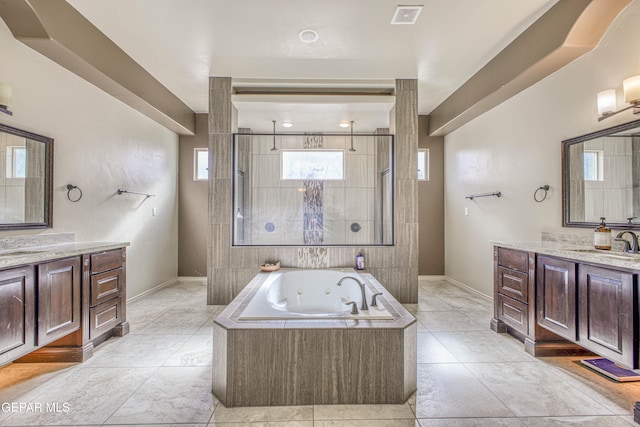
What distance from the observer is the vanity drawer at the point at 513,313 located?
8.16 feet

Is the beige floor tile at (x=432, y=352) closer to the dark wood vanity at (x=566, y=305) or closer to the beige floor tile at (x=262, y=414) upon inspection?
the dark wood vanity at (x=566, y=305)

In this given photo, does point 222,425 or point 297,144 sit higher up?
point 297,144

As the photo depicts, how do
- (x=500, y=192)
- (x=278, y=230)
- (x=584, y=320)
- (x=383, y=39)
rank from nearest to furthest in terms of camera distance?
1. (x=584, y=320)
2. (x=383, y=39)
3. (x=500, y=192)
4. (x=278, y=230)

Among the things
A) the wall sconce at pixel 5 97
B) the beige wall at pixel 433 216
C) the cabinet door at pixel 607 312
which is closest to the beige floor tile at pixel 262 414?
the cabinet door at pixel 607 312

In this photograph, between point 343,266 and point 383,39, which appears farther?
point 343,266

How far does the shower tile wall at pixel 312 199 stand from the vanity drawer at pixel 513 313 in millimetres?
1520

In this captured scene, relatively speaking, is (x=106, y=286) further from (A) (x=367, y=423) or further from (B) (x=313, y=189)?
(B) (x=313, y=189)

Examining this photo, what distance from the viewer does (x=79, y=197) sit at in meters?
2.82

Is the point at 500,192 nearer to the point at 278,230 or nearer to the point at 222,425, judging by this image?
the point at 278,230

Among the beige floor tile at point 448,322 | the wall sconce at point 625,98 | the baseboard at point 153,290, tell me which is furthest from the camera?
the baseboard at point 153,290

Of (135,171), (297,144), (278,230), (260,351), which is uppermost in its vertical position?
(297,144)

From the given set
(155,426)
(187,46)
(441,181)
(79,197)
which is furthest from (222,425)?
(441,181)

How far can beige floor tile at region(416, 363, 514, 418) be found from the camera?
1.69 m

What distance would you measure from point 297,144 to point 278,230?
1101mm
